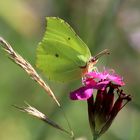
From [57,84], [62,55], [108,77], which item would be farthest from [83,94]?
[57,84]

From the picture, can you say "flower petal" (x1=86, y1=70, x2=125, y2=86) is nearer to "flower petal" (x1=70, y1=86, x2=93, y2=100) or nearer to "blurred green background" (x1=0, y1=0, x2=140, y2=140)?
"flower petal" (x1=70, y1=86, x2=93, y2=100)

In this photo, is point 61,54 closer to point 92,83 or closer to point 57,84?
point 92,83

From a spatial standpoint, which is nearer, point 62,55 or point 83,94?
point 83,94

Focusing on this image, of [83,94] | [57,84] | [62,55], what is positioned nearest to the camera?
[83,94]

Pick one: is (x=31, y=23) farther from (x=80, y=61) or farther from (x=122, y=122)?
(x=80, y=61)

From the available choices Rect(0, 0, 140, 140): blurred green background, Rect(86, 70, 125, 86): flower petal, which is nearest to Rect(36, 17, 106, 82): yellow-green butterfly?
Rect(86, 70, 125, 86): flower petal

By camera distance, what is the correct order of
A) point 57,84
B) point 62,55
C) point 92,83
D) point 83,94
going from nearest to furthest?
point 83,94, point 92,83, point 62,55, point 57,84

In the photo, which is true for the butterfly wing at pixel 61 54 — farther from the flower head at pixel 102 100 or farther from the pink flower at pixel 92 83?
the flower head at pixel 102 100

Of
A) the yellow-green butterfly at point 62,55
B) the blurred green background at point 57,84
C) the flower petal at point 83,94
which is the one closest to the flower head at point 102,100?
the flower petal at point 83,94
